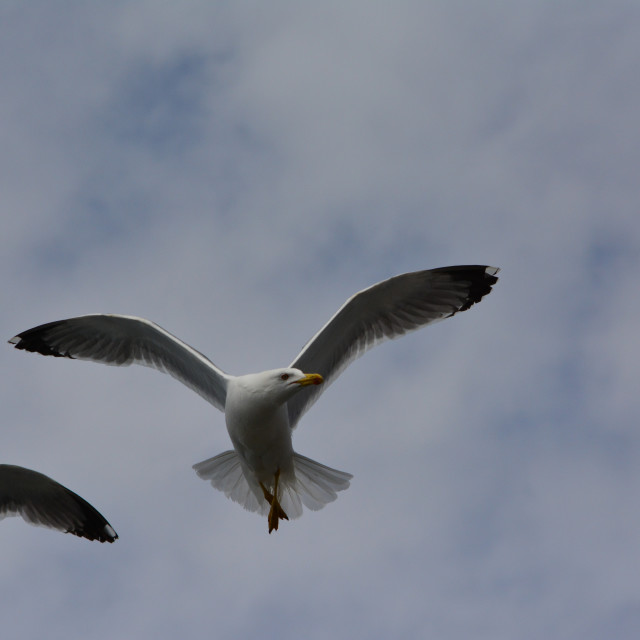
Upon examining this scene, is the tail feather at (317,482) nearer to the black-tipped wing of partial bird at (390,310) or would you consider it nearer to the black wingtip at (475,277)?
the black-tipped wing of partial bird at (390,310)

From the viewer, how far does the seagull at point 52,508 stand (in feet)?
28.6

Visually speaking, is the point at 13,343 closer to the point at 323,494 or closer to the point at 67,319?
the point at 67,319

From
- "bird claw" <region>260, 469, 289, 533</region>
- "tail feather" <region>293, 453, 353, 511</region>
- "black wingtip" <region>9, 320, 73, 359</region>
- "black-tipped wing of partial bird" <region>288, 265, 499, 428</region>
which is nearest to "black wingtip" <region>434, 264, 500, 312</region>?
"black-tipped wing of partial bird" <region>288, 265, 499, 428</region>

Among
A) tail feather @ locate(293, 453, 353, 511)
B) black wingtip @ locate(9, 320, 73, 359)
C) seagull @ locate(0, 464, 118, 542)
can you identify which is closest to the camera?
tail feather @ locate(293, 453, 353, 511)

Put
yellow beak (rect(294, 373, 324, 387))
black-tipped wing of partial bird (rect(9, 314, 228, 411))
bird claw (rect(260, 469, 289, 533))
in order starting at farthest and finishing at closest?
black-tipped wing of partial bird (rect(9, 314, 228, 411))
bird claw (rect(260, 469, 289, 533))
yellow beak (rect(294, 373, 324, 387))

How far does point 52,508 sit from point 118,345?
5.39ft

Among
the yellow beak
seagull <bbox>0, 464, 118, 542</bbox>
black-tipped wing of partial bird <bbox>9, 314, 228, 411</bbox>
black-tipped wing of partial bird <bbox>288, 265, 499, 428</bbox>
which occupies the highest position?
black-tipped wing of partial bird <bbox>9, 314, 228, 411</bbox>

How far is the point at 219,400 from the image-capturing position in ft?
26.1

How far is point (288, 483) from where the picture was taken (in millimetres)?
7844

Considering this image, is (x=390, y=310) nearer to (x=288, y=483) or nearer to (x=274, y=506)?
(x=288, y=483)

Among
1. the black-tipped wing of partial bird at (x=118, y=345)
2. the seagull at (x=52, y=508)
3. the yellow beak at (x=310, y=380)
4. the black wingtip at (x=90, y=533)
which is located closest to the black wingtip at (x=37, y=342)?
the black-tipped wing of partial bird at (x=118, y=345)

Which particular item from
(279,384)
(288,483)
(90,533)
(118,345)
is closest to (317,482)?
(288,483)

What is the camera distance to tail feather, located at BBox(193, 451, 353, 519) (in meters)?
7.80

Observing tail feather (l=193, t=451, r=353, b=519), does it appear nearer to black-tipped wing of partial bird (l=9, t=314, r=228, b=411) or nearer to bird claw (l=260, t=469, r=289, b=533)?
bird claw (l=260, t=469, r=289, b=533)
